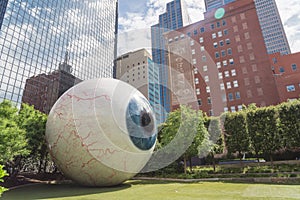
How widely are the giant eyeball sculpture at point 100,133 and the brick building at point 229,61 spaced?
129 feet

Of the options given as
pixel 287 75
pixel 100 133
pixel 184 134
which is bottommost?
pixel 100 133

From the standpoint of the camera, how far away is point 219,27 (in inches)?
2120

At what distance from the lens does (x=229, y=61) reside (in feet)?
163

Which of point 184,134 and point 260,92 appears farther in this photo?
point 260,92

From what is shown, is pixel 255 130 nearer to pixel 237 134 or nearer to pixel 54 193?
pixel 237 134

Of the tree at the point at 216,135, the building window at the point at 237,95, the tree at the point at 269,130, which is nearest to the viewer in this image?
the tree at the point at 269,130

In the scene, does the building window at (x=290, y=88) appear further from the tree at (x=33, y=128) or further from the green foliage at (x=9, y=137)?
the green foliage at (x=9, y=137)

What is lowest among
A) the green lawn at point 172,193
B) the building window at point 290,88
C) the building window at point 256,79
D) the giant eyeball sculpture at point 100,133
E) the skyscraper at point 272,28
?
the green lawn at point 172,193

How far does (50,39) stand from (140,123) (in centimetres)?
4676

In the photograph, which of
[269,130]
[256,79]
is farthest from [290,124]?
[256,79]

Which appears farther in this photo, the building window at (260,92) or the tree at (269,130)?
the building window at (260,92)

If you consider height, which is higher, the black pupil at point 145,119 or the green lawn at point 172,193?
the black pupil at point 145,119

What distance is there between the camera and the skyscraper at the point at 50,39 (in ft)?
125

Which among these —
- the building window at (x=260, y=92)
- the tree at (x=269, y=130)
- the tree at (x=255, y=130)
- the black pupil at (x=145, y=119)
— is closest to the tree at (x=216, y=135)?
the tree at (x=255, y=130)
